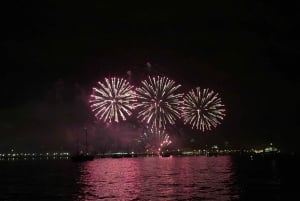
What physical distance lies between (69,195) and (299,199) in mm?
29604

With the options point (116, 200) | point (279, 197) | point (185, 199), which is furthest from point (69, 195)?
point (279, 197)

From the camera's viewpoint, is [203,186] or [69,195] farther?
[203,186]

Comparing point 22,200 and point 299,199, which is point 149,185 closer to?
point 22,200

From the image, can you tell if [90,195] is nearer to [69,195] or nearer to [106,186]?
[69,195]

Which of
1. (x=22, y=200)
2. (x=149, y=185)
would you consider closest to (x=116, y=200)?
(x=22, y=200)

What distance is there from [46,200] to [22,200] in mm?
3146

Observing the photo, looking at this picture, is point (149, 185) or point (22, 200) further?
point (149, 185)

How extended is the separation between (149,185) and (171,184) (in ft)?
11.4

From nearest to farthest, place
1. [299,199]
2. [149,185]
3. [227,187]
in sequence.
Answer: [299,199]
[227,187]
[149,185]

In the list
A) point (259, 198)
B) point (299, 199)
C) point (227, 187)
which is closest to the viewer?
point (299, 199)

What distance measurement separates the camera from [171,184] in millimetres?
77812

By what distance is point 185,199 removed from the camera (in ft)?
190

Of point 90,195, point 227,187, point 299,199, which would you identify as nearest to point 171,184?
point 227,187

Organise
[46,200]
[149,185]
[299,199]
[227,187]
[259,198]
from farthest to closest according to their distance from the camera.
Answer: [149,185]
[227,187]
[46,200]
[259,198]
[299,199]
